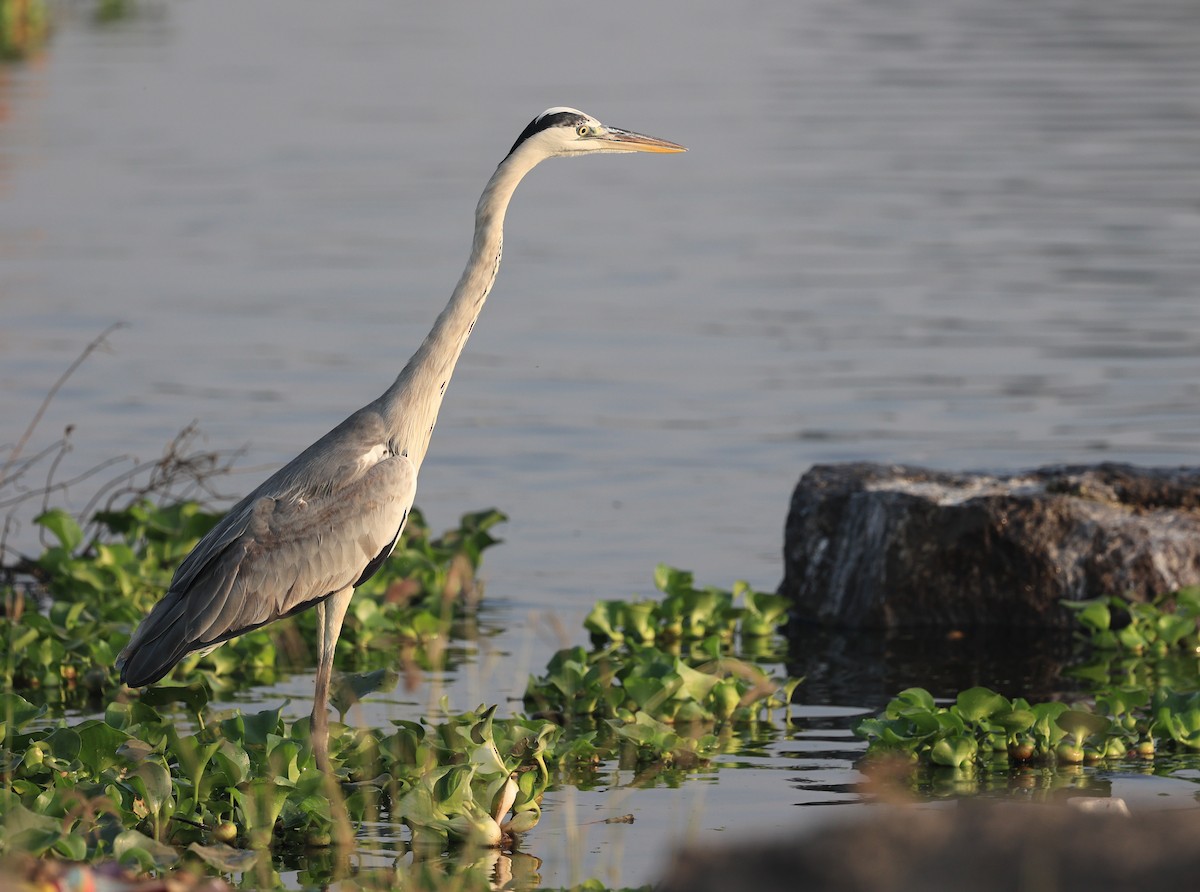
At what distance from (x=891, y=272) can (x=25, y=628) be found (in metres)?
11.0

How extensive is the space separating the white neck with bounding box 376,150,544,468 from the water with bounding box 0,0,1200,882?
91 cm

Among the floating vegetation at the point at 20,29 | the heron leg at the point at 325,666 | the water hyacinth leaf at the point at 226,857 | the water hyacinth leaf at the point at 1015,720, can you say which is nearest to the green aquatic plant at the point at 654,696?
the water hyacinth leaf at the point at 1015,720

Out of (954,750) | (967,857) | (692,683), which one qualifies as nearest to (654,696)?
(692,683)

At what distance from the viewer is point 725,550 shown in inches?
403

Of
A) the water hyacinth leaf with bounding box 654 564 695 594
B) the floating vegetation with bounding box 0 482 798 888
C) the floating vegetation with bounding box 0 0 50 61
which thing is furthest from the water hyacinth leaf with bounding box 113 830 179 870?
the floating vegetation with bounding box 0 0 50 61

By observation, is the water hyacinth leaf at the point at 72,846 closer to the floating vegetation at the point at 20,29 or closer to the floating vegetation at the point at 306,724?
the floating vegetation at the point at 306,724

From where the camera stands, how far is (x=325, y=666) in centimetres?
657

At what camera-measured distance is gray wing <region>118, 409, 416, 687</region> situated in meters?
6.46

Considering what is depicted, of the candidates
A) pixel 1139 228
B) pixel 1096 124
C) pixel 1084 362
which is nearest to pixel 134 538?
pixel 1084 362

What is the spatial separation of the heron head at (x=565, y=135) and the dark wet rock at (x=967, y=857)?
4136 millimetres

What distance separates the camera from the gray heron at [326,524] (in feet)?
21.2

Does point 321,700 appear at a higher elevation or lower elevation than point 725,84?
lower

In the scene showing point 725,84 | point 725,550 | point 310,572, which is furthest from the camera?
point 725,84

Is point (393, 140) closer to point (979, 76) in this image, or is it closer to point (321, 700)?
point (979, 76)
